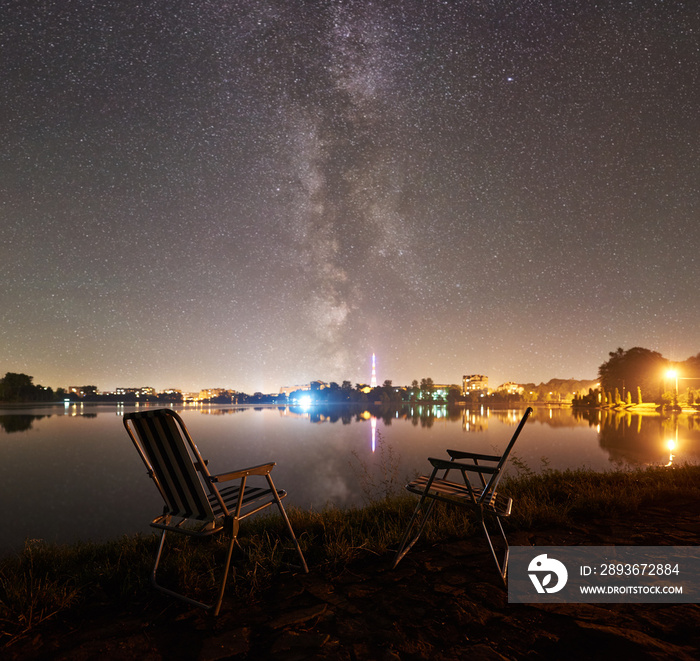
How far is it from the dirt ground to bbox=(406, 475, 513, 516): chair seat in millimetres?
514

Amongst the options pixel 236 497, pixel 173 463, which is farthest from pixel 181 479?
pixel 236 497

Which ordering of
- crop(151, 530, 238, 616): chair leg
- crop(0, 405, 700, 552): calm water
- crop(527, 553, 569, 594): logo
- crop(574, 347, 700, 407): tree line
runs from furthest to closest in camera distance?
crop(574, 347, 700, 407): tree line, crop(0, 405, 700, 552): calm water, crop(527, 553, 569, 594): logo, crop(151, 530, 238, 616): chair leg

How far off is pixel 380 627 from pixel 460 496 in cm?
119

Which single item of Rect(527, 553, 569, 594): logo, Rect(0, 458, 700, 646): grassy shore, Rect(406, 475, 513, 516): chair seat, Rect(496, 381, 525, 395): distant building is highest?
Rect(406, 475, 513, 516): chair seat

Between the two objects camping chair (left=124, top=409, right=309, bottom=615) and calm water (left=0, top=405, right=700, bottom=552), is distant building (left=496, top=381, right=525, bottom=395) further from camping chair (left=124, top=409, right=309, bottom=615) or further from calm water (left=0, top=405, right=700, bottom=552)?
camping chair (left=124, top=409, right=309, bottom=615)

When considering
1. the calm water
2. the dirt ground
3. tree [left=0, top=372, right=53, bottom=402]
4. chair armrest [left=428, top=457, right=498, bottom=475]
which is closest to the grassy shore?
the dirt ground

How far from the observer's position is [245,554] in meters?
3.59

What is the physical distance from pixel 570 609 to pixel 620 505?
282 cm

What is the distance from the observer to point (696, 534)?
4.03 metres

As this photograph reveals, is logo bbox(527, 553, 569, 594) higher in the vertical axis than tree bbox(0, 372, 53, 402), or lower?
higher

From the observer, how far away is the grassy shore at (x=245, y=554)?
2.75 meters

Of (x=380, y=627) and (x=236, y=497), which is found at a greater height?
(x=236, y=497)

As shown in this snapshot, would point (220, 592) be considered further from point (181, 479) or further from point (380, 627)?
point (380, 627)

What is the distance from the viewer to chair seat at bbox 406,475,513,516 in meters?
3.06
